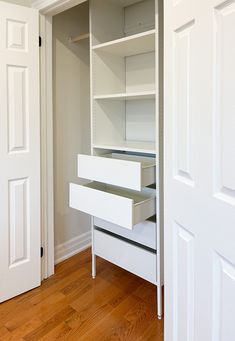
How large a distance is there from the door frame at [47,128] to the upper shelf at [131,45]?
14.0 inches

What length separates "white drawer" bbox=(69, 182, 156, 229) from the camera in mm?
1739

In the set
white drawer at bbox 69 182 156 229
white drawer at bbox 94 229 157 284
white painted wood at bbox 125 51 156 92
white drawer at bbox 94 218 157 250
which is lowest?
white drawer at bbox 94 229 157 284

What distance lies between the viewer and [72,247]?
268cm

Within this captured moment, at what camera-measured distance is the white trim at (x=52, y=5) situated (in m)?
1.90

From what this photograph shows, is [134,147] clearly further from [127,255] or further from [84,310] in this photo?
[84,310]

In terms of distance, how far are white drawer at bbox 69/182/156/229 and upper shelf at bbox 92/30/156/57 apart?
3.22 feet

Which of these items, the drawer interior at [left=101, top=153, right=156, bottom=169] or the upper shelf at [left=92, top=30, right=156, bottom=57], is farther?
the drawer interior at [left=101, top=153, right=156, bottom=169]

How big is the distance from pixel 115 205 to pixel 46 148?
75cm

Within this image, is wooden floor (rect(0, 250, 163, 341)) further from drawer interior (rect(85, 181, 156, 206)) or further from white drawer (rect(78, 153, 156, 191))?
white drawer (rect(78, 153, 156, 191))

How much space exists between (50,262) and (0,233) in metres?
0.54
